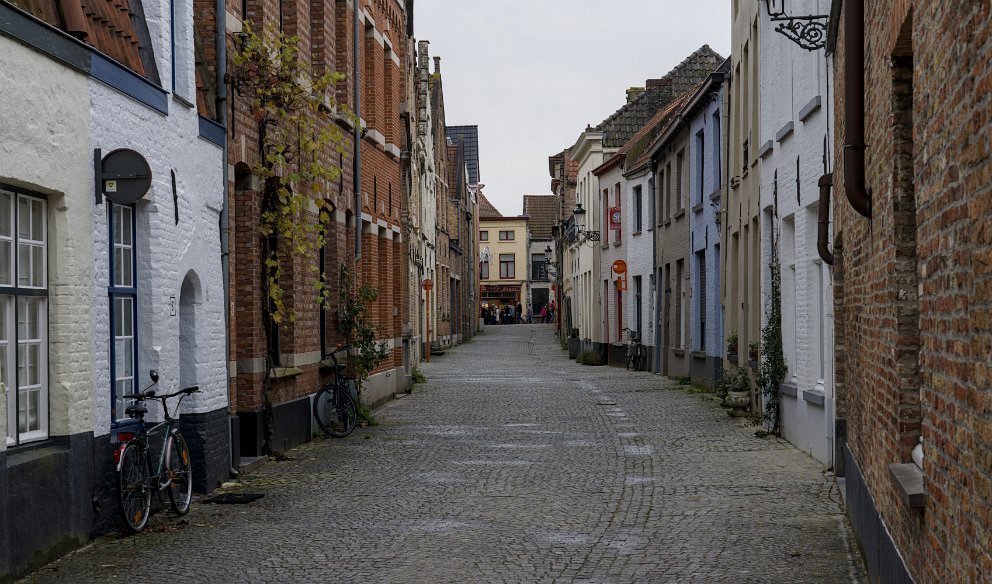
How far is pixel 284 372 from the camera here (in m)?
14.7

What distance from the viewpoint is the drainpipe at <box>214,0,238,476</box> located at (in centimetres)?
1224

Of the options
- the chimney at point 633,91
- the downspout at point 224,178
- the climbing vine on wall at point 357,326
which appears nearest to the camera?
the downspout at point 224,178

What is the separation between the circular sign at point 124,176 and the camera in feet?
29.7

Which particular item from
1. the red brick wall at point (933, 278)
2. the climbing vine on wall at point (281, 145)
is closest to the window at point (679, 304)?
the climbing vine on wall at point (281, 145)

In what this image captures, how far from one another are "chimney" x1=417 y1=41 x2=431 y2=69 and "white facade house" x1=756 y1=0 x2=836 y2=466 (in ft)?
68.1

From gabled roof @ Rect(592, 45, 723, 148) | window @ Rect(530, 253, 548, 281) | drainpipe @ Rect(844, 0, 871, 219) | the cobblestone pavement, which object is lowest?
the cobblestone pavement

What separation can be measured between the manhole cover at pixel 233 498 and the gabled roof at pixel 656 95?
27.3 metres

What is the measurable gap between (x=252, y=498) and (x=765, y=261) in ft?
28.8

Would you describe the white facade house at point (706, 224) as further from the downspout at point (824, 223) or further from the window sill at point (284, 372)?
the downspout at point (824, 223)

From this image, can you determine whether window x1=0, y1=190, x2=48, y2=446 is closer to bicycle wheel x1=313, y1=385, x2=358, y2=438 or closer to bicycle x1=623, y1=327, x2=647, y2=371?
bicycle wheel x1=313, y1=385, x2=358, y2=438

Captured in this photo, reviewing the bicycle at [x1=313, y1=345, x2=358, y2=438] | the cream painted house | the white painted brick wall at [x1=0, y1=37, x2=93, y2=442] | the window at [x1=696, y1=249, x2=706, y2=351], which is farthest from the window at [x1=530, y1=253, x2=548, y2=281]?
the white painted brick wall at [x1=0, y1=37, x2=93, y2=442]

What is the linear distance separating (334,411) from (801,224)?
257 inches

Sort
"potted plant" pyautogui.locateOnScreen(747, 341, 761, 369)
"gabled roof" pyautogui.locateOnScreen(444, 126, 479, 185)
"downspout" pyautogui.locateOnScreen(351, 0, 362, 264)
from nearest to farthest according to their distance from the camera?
"potted plant" pyautogui.locateOnScreen(747, 341, 761, 369) → "downspout" pyautogui.locateOnScreen(351, 0, 362, 264) → "gabled roof" pyautogui.locateOnScreen(444, 126, 479, 185)

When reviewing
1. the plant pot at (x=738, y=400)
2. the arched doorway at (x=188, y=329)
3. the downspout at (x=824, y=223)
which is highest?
the downspout at (x=824, y=223)
